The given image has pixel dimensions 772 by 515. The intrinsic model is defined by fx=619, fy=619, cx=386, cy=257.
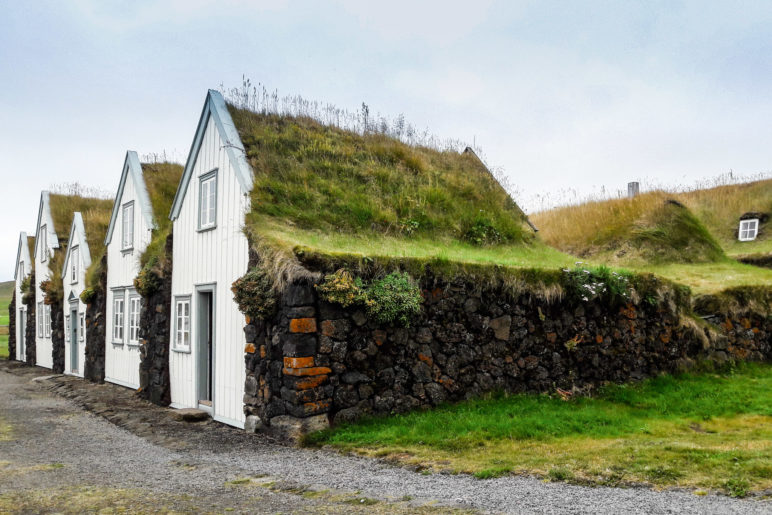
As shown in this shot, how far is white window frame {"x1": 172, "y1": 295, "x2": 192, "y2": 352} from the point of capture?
13.4 meters

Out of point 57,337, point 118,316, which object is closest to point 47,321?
point 57,337

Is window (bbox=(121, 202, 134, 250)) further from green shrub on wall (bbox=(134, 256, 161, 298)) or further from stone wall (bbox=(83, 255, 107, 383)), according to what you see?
green shrub on wall (bbox=(134, 256, 161, 298))

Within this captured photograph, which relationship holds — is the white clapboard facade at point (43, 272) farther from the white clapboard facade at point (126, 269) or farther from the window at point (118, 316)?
the window at point (118, 316)

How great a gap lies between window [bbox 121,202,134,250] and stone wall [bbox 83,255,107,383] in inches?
71.5

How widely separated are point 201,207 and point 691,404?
10.4 meters

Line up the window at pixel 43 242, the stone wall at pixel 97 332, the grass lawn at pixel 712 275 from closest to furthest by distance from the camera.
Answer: the grass lawn at pixel 712 275 → the stone wall at pixel 97 332 → the window at pixel 43 242

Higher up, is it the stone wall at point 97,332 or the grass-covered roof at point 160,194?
the grass-covered roof at point 160,194

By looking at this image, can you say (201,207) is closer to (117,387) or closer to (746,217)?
(117,387)

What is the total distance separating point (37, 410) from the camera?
46.2 ft

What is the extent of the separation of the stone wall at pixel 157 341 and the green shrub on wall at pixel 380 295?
6453 millimetres

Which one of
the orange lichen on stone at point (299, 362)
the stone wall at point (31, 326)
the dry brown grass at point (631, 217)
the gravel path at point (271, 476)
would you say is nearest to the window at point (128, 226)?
the gravel path at point (271, 476)

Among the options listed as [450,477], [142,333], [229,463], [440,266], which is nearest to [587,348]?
[440,266]

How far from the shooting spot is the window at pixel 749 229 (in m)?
28.0

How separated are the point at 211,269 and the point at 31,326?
21.0 metres
